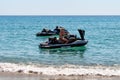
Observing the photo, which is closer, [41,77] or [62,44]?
[41,77]

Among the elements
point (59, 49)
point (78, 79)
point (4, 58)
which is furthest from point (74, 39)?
point (78, 79)

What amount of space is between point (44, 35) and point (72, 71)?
40213mm

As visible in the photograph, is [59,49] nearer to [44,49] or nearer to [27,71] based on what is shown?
[44,49]

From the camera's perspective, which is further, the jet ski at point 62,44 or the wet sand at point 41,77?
the jet ski at point 62,44

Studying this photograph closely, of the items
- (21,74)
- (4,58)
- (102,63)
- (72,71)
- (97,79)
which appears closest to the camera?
(97,79)

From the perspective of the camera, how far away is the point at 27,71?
20094 millimetres

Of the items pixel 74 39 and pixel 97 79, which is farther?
pixel 74 39

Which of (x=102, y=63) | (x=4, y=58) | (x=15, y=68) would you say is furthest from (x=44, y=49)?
(x=15, y=68)

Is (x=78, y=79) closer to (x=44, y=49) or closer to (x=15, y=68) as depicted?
(x=15, y=68)

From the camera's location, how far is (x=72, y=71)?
20547mm

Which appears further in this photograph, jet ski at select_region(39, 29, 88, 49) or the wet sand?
jet ski at select_region(39, 29, 88, 49)

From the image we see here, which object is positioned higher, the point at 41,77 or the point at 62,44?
the point at 41,77

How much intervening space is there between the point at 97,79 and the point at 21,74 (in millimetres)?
3610

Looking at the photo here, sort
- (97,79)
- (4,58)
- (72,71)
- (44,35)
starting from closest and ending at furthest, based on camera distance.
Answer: (97,79)
(72,71)
(4,58)
(44,35)
